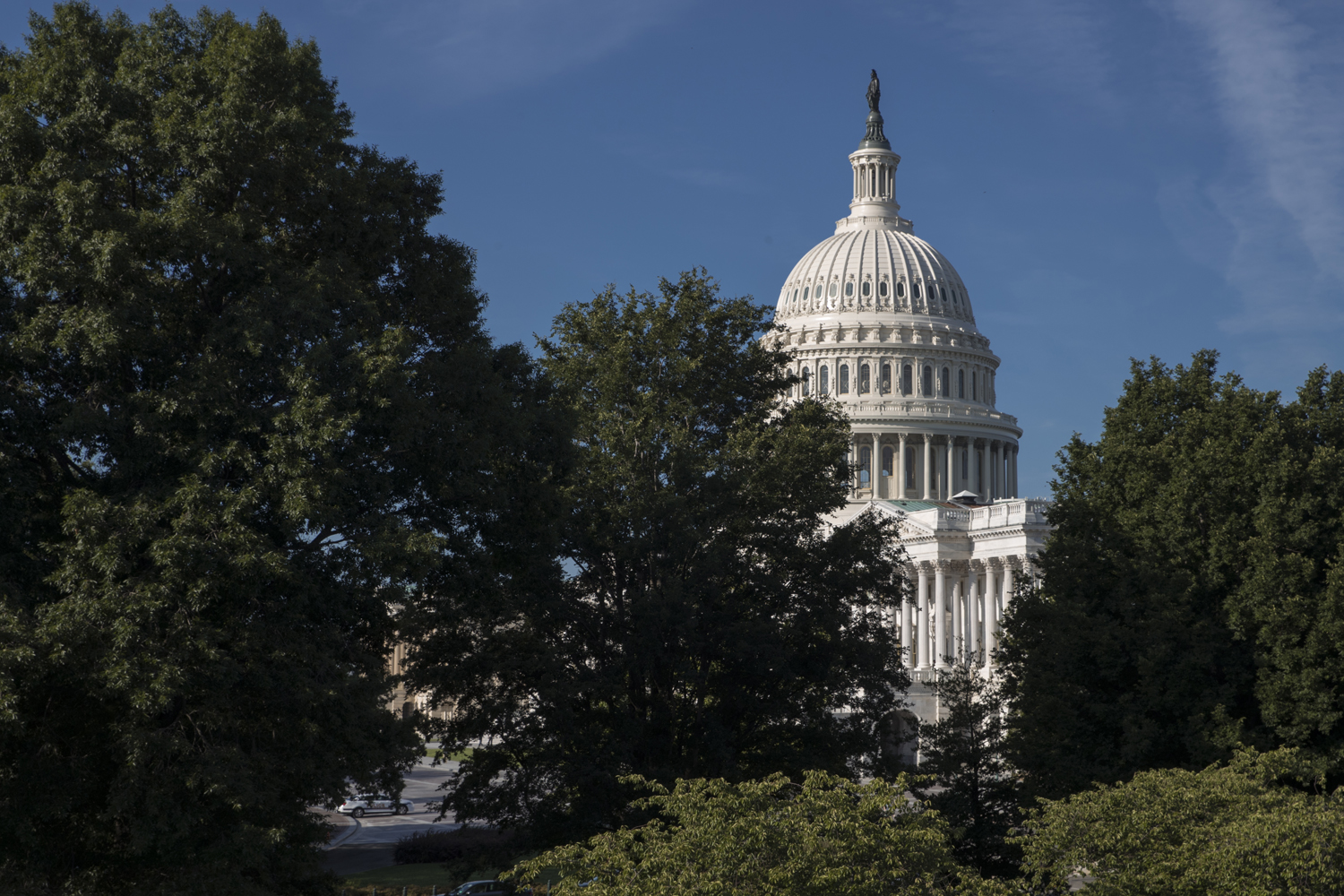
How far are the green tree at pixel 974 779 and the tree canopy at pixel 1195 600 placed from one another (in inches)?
36.1

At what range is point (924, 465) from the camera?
140000mm

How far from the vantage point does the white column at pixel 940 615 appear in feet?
365

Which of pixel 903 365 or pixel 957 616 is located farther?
pixel 903 365

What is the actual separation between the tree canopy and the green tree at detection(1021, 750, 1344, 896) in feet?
29.1

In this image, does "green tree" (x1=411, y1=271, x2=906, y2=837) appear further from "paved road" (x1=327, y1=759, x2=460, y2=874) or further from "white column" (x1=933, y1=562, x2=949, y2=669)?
"white column" (x1=933, y1=562, x2=949, y2=669)

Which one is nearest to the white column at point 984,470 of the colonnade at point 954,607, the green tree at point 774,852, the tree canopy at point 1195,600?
the colonnade at point 954,607

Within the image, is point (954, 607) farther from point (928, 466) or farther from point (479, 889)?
point (479, 889)

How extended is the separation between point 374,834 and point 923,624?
53.2m

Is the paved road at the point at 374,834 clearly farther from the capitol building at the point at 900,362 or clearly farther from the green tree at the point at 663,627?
the capitol building at the point at 900,362

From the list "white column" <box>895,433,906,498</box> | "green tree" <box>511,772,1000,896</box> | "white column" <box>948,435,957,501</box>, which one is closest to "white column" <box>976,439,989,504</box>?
"white column" <box>948,435,957,501</box>

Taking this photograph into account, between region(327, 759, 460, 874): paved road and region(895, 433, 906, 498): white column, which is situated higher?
region(895, 433, 906, 498): white column

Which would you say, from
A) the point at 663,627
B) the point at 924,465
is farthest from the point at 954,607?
the point at 663,627

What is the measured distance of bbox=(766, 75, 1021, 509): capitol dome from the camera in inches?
5522

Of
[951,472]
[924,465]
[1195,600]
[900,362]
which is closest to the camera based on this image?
[1195,600]
